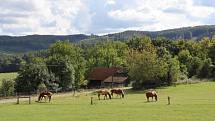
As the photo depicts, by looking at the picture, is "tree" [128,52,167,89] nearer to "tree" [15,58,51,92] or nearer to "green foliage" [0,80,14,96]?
"tree" [15,58,51,92]

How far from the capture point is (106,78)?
12700cm

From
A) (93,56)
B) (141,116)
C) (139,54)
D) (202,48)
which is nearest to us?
(141,116)

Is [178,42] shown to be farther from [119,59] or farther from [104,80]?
[104,80]

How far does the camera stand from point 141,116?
37.1 m

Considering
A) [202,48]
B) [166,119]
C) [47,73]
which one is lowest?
[166,119]

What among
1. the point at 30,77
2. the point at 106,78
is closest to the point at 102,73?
the point at 106,78

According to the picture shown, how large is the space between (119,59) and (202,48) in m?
27.9

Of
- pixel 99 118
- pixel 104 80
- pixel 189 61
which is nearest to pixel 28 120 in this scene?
pixel 99 118

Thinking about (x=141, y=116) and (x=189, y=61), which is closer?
(x=141, y=116)

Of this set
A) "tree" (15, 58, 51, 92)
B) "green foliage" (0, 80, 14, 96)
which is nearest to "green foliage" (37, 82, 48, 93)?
"tree" (15, 58, 51, 92)

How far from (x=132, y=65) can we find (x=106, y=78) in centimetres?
2975

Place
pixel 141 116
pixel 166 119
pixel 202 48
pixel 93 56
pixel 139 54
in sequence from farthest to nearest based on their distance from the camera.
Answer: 1. pixel 93 56
2. pixel 202 48
3. pixel 139 54
4. pixel 141 116
5. pixel 166 119

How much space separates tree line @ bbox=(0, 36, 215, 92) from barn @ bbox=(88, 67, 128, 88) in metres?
3.42

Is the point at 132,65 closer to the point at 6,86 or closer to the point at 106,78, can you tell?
the point at 106,78
